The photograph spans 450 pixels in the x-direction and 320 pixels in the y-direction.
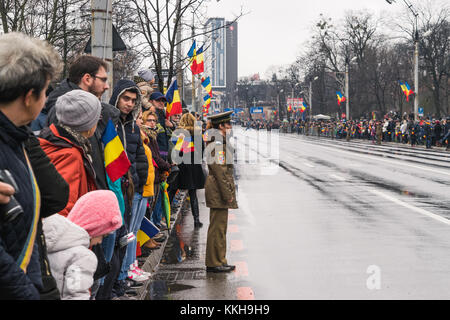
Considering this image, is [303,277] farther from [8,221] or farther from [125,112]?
[8,221]

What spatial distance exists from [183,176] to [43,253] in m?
8.04

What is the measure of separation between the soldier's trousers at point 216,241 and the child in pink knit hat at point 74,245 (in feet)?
12.9

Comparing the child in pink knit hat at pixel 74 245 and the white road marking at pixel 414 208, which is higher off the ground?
the child in pink knit hat at pixel 74 245

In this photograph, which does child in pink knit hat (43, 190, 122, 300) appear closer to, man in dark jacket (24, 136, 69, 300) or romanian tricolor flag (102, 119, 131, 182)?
man in dark jacket (24, 136, 69, 300)

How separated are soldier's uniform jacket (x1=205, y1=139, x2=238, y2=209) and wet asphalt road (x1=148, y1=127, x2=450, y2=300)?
2.57 feet

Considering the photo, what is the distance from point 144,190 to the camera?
670cm

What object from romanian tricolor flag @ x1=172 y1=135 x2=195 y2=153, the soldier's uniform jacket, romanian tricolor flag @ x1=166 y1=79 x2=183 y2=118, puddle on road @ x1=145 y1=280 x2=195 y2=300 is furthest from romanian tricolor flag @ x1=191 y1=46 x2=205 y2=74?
puddle on road @ x1=145 y1=280 x2=195 y2=300

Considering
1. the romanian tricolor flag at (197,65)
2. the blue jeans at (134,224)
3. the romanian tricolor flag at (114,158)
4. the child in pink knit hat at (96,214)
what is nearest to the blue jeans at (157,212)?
the blue jeans at (134,224)

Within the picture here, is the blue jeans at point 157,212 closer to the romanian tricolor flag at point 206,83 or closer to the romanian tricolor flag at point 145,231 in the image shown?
the romanian tricolor flag at point 145,231

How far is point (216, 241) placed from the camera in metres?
7.06

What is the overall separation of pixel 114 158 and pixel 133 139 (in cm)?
156

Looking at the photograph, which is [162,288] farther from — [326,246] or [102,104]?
[326,246]

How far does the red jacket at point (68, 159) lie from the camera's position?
12.1ft
